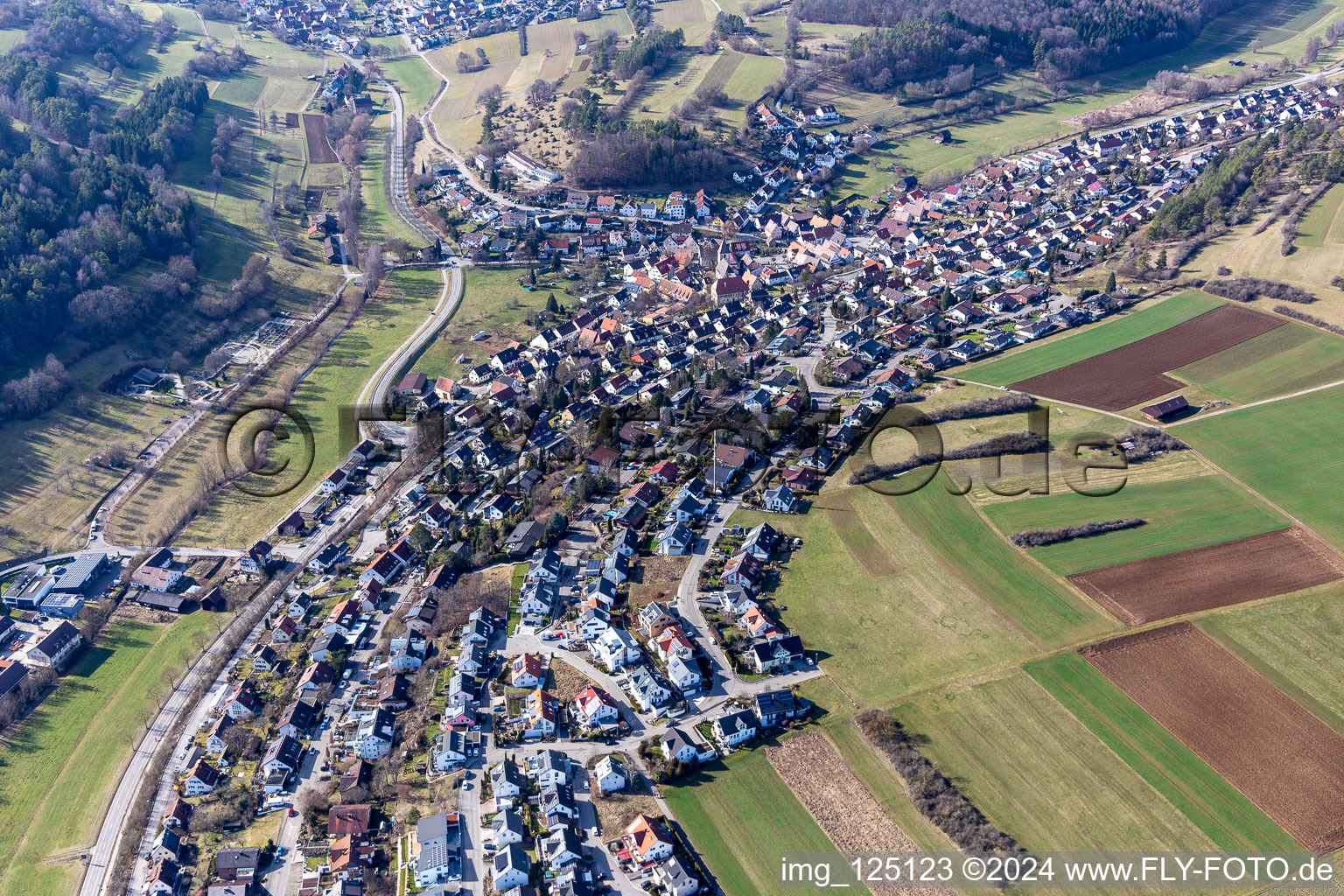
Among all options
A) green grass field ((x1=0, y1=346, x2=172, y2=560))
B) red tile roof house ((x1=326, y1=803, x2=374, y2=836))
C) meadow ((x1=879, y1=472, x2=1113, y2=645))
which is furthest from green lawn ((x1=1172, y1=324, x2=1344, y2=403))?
green grass field ((x1=0, y1=346, x2=172, y2=560))

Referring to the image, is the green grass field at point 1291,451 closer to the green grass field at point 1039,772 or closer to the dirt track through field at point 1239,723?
the dirt track through field at point 1239,723

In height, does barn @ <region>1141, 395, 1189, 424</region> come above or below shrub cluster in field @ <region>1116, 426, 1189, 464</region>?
above

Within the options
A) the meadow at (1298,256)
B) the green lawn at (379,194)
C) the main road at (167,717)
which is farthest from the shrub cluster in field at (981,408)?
the green lawn at (379,194)

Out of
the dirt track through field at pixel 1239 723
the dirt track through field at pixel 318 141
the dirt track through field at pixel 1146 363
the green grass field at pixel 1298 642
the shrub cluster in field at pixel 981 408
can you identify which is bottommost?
the dirt track through field at pixel 1239 723

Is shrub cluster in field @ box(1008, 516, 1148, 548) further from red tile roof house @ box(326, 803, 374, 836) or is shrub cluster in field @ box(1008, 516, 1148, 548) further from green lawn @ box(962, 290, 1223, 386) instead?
red tile roof house @ box(326, 803, 374, 836)

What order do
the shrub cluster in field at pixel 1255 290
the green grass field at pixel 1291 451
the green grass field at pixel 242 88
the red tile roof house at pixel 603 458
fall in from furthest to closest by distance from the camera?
the green grass field at pixel 242 88
the shrub cluster in field at pixel 1255 290
the red tile roof house at pixel 603 458
the green grass field at pixel 1291 451

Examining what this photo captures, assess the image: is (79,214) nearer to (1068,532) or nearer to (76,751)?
(76,751)

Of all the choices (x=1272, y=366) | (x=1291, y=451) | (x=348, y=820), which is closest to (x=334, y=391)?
(x=348, y=820)
